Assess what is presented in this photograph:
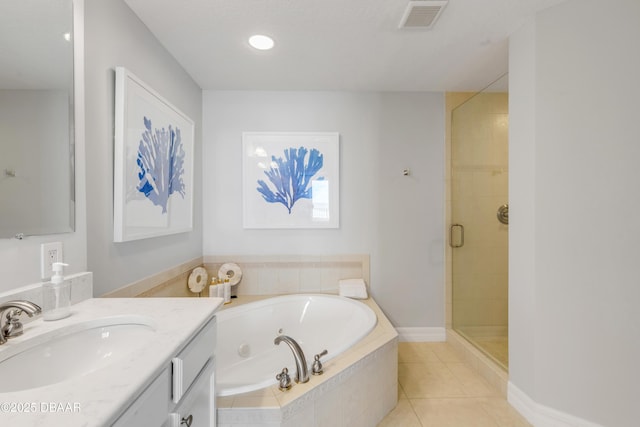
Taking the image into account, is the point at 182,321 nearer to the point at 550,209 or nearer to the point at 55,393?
the point at 55,393

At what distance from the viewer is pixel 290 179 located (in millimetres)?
2557

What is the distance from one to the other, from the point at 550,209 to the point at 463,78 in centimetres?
138

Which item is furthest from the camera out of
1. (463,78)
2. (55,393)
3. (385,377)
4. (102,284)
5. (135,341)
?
(463,78)

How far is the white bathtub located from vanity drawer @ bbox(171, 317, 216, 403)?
102cm

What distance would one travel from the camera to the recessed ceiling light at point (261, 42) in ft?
5.84

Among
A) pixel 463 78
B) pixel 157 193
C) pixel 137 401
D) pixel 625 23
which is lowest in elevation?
pixel 137 401

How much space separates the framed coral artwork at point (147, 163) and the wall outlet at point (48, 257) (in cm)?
37

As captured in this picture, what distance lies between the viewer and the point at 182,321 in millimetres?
855

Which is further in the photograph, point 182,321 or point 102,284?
point 102,284

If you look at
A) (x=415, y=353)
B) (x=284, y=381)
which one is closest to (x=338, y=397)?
(x=284, y=381)

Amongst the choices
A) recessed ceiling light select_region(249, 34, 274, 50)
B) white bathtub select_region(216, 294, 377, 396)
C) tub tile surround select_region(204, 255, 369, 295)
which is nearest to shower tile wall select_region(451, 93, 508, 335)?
tub tile surround select_region(204, 255, 369, 295)

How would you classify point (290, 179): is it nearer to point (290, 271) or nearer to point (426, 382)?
point (290, 271)

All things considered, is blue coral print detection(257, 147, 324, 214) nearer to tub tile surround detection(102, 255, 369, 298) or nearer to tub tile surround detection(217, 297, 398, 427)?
tub tile surround detection(102, 255, 369, 298)

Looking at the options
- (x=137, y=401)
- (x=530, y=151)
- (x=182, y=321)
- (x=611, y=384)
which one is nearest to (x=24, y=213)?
(x=182, y=321)
